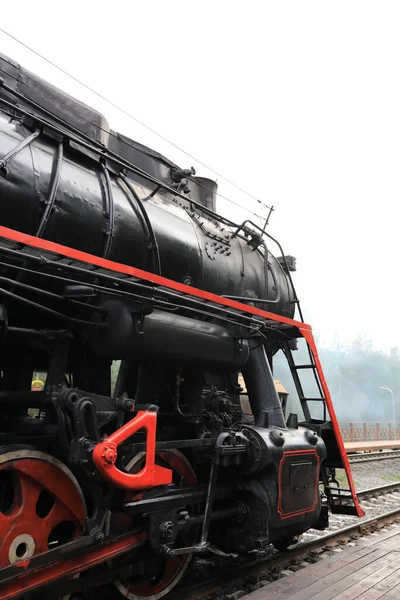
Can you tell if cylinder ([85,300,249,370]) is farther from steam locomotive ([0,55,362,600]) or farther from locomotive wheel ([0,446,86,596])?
locomotive wheel ([0,446,86,596])

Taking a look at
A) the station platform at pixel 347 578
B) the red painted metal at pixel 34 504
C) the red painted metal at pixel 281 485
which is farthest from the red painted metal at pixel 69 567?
the red painted metal at pixel 281 485

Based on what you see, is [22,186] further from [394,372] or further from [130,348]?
[394,372]

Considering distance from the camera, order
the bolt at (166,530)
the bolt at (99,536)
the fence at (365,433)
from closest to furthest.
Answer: the bolt at (99,536) → the bolt at (166,530) → the fence at (365,433)

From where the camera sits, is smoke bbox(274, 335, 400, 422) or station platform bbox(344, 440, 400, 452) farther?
smoke bbox(274, 335, 400, 422)

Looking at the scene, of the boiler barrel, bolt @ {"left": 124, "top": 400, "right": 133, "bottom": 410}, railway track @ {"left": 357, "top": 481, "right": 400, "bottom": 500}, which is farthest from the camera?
railway track @ {"left": 357, "top": 481, "right": 400, "bottom": 500}

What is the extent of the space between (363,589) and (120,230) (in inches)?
126

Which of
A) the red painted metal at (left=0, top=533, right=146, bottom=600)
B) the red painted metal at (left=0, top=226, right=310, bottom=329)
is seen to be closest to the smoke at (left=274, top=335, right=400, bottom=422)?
the red painted metal at (left=0, top=226, right=310, bottom=329)

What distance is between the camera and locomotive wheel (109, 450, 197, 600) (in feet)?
10.8

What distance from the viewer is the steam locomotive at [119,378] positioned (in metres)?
2.74

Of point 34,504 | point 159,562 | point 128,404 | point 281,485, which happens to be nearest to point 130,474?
point 128,404

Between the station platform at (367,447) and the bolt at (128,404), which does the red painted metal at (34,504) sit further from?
the station platform at (367,447)

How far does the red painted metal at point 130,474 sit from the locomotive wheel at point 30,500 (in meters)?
0.30

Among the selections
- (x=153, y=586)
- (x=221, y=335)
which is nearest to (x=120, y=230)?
(x=221, y=335)

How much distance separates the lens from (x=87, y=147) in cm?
337
